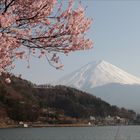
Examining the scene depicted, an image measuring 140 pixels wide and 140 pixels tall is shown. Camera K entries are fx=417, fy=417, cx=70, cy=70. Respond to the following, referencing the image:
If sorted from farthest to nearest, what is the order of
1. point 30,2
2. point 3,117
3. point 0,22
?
1. point 3,117
2. point 30,2
3. point 0,22

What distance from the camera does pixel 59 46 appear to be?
10.6m

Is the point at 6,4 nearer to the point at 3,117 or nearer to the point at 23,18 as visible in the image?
the point at 23,18

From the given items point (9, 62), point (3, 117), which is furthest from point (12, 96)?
point (9, 62)

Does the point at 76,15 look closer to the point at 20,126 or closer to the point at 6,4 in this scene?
the point at 6,4

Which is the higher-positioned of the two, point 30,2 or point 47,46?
point 30,2

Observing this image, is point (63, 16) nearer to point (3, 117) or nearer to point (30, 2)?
point (30, 2)

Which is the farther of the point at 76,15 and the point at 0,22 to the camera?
the point at 76,15

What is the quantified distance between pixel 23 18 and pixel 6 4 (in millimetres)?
695

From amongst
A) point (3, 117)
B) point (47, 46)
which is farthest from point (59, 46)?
point (3, 117)

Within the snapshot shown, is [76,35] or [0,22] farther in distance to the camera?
[76,35]

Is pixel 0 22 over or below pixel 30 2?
below

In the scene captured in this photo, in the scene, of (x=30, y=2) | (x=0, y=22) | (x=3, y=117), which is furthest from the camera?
(x=3, y=117)

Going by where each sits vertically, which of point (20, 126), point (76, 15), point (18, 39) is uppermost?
point (76, 15)

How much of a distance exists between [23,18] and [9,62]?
1.18 metres
